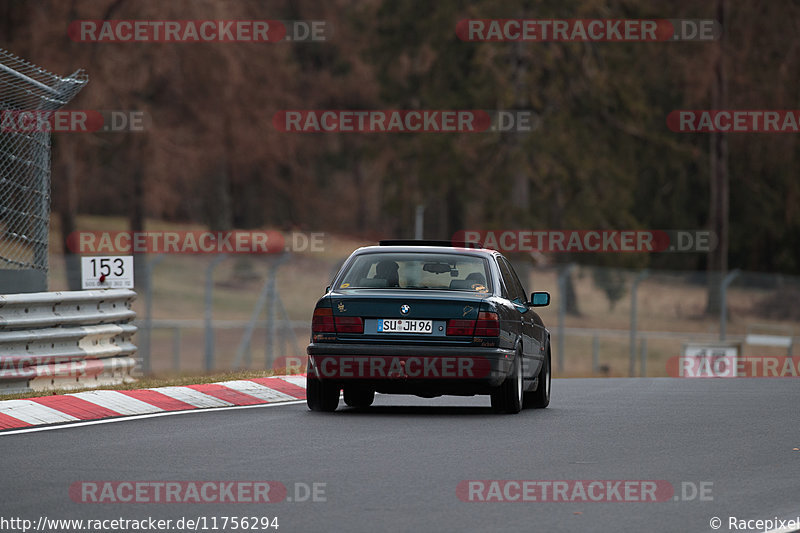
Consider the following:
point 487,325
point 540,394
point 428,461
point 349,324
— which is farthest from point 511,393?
point 428,461

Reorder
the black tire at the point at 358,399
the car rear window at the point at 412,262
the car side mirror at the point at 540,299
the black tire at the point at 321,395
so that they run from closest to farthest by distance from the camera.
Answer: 1. the black tire at the point at 321,395
2. the car rear window at the point at 412,262
3. the black tire at the point at 358,399
4. the car side mirror at the point at 540,299

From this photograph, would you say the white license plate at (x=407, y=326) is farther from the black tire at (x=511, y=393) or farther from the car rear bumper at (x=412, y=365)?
the black tire at (x=511, y=393)

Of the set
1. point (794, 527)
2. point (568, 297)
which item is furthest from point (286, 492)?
point (568, 297)

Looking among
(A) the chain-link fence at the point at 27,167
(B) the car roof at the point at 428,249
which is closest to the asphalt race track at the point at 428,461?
(B) the car roof at the point at 428,249

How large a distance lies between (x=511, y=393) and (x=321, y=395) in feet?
5.64

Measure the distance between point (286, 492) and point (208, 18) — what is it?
41689 millimetres

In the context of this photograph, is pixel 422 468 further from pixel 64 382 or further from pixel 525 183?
pixel 525 183

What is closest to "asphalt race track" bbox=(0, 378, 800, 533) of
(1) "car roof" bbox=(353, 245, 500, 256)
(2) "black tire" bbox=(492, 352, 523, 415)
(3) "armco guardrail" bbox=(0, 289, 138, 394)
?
(2) "black tire" bbox=(492, 352, 523, 415)

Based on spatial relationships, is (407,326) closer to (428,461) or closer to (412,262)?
(412,262)

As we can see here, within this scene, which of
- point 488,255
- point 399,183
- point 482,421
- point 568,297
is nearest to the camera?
point 482,421

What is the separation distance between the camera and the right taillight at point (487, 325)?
520 inches

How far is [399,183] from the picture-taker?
5634cm

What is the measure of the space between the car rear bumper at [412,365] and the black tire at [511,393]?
38 cm

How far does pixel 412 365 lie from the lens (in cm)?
1309
